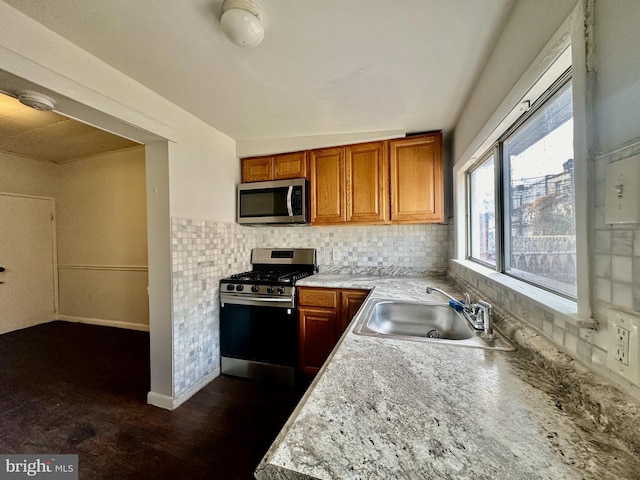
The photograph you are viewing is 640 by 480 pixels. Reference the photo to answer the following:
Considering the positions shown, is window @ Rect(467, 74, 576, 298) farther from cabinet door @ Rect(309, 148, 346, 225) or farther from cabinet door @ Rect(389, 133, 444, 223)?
cabinet door @ Rect(309, 148, 346, 225)

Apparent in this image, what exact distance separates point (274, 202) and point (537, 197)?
2.07 metres

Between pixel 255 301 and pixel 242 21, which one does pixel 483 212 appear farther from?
pixel 255 301

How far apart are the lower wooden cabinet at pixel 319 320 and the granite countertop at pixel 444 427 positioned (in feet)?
4.29

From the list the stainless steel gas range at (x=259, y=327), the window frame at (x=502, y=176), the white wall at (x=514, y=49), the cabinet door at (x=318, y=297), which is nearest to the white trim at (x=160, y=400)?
the stainless steel gas range at (x=259, y=327)

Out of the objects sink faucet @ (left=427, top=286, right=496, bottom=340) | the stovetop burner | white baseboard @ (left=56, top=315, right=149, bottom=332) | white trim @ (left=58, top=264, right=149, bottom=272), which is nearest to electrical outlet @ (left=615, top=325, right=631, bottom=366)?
sink faucet @ (left=427, top=286, right=496, bottom=340)

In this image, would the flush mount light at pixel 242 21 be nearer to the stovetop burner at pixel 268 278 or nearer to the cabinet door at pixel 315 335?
the stovetop burner at pixel 268 278

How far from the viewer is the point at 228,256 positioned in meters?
2.52

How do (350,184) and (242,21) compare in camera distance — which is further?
(350,184)

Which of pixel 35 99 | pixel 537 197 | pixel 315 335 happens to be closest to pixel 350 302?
pixel 315 335

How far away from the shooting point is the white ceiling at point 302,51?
3.51 feet

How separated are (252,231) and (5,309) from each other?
3658 millimetres

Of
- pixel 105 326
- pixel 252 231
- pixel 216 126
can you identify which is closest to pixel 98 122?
pixel 216 126

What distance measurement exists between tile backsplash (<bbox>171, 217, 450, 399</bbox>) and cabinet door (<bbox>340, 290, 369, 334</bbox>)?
619mm

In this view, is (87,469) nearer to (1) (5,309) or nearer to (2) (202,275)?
(2) (202,275)
